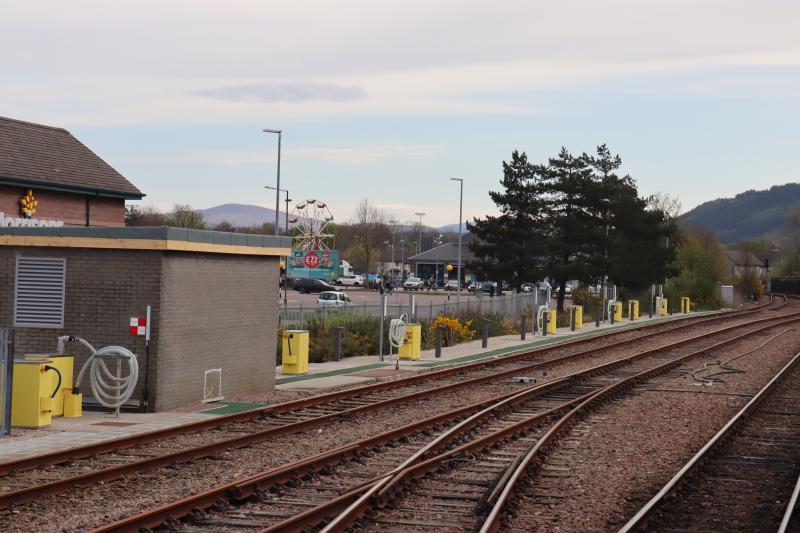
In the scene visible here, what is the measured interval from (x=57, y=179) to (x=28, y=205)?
2.06 m

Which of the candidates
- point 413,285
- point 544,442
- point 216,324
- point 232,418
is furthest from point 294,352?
point 413,285

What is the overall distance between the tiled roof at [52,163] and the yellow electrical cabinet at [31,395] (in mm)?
16561

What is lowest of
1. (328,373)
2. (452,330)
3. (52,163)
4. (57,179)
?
(328,373)

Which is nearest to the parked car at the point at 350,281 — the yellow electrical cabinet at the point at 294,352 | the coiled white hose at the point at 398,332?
the coiled white hose at the point at 398,332

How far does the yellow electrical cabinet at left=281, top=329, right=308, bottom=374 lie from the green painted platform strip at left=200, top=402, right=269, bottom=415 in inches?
241

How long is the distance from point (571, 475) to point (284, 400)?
866cm

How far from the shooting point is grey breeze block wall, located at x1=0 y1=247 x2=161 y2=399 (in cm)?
1927

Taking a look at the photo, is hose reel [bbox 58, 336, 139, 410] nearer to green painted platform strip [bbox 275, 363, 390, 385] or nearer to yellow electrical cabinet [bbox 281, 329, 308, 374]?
green painted platform strip [bbox 275, 363, 390, 385]

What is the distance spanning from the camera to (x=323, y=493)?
1252cm

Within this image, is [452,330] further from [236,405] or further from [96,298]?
[96,298]

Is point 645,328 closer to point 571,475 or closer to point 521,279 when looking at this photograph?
point 521,279

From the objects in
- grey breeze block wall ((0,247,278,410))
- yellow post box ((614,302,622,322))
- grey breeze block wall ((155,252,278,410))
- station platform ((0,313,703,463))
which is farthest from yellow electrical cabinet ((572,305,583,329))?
grey breeze block wall ((0,247,278,410))

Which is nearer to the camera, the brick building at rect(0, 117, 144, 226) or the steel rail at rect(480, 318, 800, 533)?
the steel rail at rect(480, 318, 800, 533)

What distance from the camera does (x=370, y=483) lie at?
12508mm
